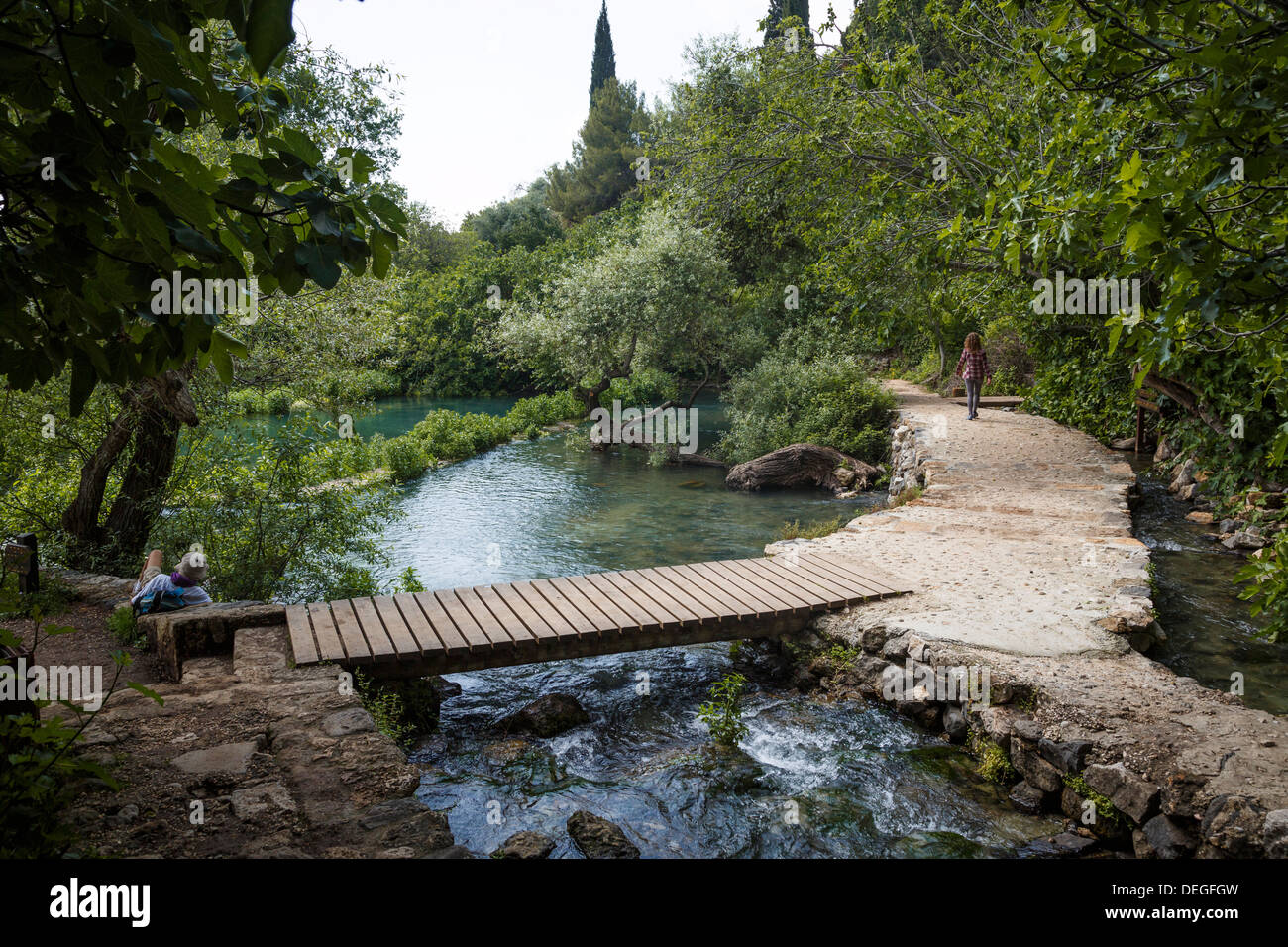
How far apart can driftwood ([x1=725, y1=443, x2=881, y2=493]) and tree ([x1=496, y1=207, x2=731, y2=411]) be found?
4.44 m

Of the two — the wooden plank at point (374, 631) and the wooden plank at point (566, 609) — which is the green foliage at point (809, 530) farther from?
the wooden plank at point (374, 631)

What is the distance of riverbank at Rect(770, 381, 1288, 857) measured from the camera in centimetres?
409

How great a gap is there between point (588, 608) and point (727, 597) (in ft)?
3.91

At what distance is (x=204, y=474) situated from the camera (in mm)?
8055

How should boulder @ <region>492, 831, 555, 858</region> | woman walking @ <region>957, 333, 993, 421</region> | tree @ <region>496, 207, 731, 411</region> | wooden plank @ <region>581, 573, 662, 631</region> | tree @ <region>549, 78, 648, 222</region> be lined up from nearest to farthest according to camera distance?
1. boulder @ <region>492, 831, 555, 858</region>
2. wooden plank @ <region>581, 573, 662, 631</region>
3. woman walking @ <region>957, 333, 993, 421</region>
4. tree @ <region>496, 207, 731, 411</region>
5. tree @ <region>549, 78, 648, 222</region>

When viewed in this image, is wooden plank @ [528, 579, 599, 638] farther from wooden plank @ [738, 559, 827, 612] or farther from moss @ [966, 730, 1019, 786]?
moss @ [966, 730, 1019, 786]

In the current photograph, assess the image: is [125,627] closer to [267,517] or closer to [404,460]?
[267,517]

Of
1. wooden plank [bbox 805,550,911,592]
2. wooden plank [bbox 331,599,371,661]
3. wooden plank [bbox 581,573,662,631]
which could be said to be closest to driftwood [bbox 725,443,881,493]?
wooden plank [bbox 805,550,911,592]

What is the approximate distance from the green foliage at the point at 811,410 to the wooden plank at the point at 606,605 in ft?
33.7

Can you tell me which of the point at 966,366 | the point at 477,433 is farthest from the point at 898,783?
the point at 477,433

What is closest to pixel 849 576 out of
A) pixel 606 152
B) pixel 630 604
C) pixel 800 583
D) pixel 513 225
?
pixel 800 583

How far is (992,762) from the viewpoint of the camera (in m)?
5.10
